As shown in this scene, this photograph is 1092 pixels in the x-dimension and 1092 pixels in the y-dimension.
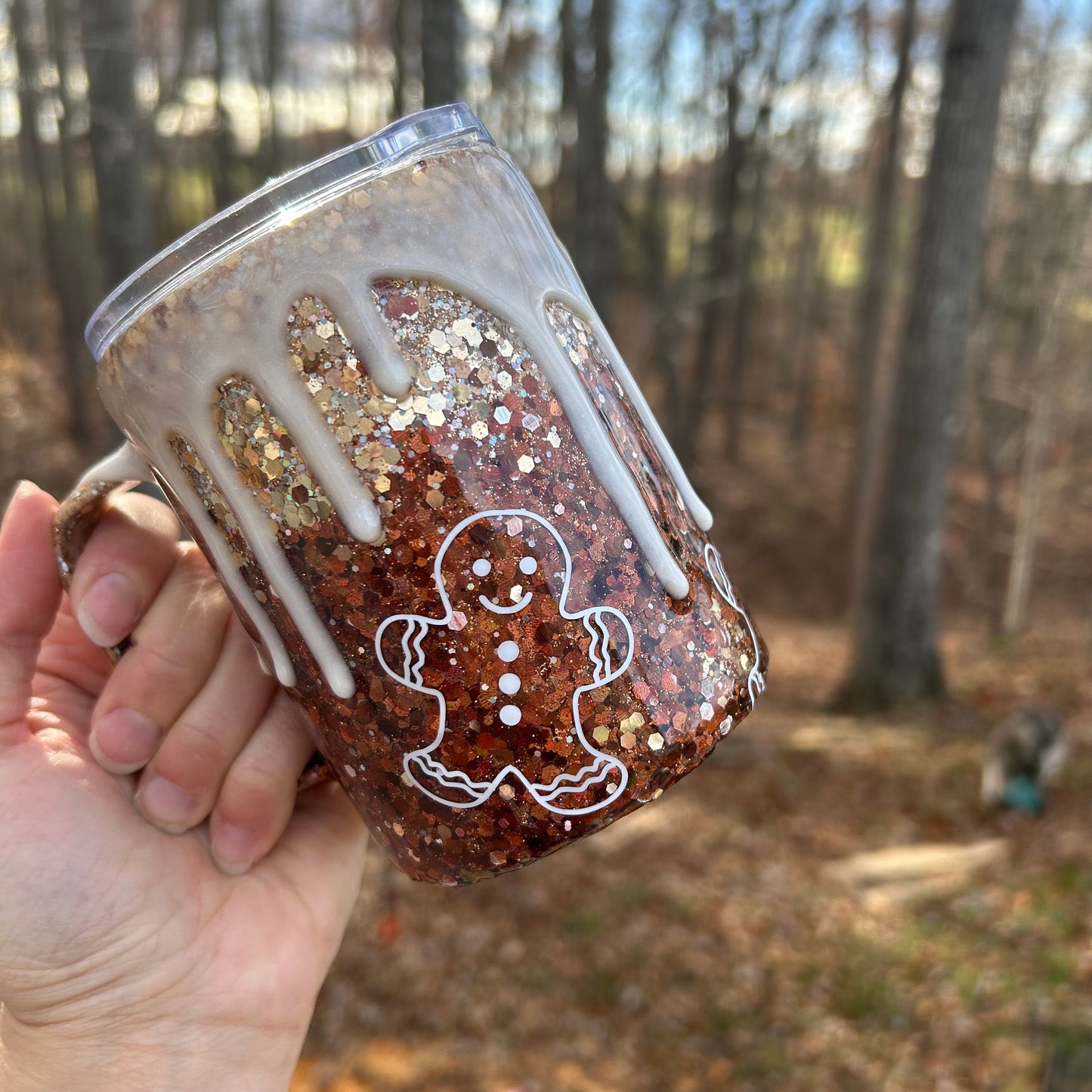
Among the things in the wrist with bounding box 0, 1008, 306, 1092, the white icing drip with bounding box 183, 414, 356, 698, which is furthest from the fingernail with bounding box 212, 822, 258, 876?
the white icing drip with bounding box 183, 414, 356, 698

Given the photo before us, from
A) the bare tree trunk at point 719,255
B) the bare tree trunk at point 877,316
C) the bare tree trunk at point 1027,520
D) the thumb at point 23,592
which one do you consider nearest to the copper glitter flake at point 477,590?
the thumb at point 23,592

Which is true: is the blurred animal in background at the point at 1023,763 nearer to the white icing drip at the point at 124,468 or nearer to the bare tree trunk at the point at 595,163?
the bare tree trunk at the point at 595,163

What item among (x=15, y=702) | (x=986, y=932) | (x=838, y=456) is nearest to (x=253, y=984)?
(x=15, y=702)

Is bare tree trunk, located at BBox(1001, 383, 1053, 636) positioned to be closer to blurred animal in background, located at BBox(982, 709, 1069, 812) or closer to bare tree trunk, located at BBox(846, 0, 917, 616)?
bare tree trunk, located at BBox(846, 0, 917, 616)

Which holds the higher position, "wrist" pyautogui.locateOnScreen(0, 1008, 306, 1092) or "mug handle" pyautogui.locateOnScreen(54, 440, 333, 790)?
"mug handle" pyautogui.locateOnScreen(54, 440, 333, 790)

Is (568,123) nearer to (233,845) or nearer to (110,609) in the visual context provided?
(110,609)

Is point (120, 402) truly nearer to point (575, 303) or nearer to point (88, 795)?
point (575, 303)
